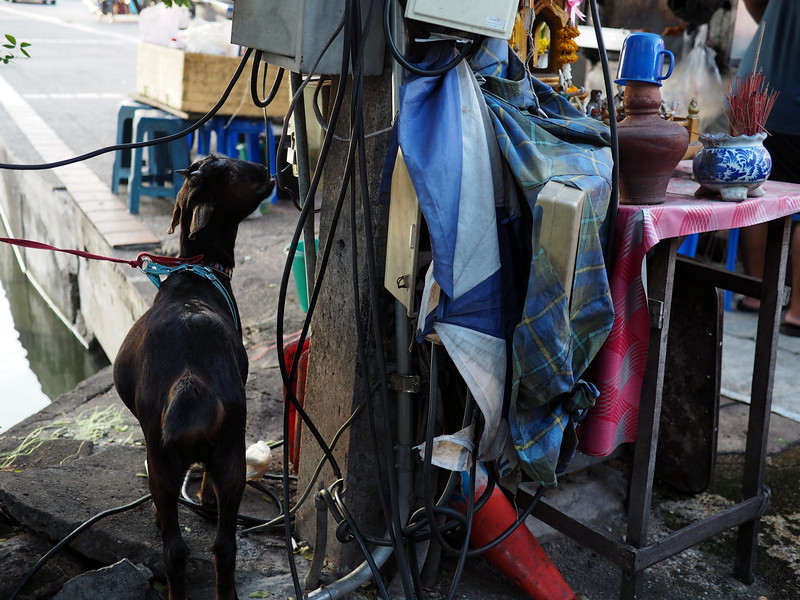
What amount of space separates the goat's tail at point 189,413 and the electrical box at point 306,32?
3.18 ft

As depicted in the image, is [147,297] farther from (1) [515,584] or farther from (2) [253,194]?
(1) [515,584]

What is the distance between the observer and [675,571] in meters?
3.07

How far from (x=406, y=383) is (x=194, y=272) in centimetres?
86

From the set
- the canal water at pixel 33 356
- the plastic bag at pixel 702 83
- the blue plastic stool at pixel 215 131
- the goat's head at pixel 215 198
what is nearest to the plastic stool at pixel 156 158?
the blue plastic stool at pixel 215 131

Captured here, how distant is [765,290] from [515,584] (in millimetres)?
1363

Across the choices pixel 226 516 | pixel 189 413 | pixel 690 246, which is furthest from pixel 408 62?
pixel 690 246

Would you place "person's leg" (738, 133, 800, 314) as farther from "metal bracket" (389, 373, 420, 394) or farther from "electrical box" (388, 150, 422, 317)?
"electrical box" (388, 150, 422, 317)

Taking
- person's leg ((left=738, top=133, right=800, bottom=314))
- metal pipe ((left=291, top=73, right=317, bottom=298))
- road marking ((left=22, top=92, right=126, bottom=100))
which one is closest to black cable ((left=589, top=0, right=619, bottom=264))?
metal pipe ((left=291, top=73, right=317, bottom=298))

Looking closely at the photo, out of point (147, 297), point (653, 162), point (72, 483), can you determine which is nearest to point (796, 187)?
point (653, 162)

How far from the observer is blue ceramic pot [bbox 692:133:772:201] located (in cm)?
244

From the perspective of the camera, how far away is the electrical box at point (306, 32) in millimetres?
2295

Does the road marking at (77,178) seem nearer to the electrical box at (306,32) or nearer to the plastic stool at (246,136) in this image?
the plastic stool at (246,136)

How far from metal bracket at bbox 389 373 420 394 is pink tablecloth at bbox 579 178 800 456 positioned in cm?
53

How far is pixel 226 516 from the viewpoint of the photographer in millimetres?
2510
